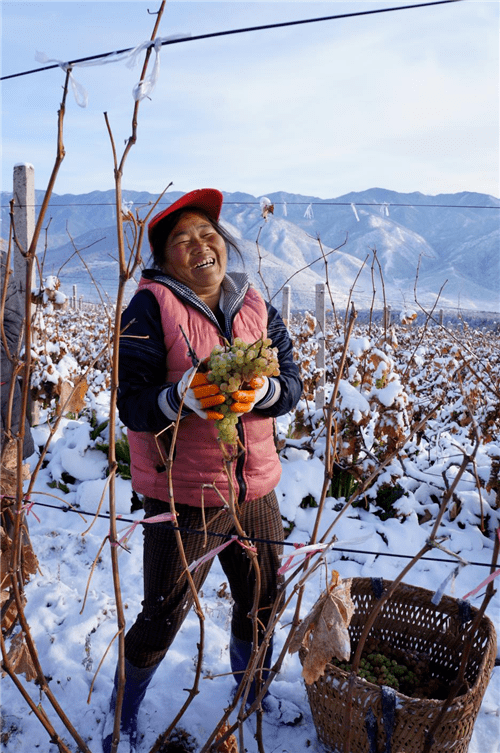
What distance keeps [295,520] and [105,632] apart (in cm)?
147

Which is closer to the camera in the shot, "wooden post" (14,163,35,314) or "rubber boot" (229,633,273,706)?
"rubber boot" (229,633,273,706)

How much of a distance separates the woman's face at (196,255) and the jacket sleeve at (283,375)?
26 centimetres

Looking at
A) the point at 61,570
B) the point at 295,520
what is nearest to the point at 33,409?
the point at 61,570

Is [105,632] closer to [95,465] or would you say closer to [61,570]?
[61,570]

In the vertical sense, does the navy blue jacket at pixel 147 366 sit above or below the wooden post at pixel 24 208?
below

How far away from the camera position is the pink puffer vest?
162cm

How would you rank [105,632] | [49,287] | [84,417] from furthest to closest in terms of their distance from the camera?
[84,417], [49,287], [105,632]

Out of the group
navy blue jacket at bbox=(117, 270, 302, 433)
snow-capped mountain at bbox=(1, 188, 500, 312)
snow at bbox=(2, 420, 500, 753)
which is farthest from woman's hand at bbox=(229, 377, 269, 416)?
snow-capped mountain at bbox=(1, 188, 500, 312)

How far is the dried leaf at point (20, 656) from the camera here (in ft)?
3.83

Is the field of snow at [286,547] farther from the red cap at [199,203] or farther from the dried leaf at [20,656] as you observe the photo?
the red cap at [199,203]

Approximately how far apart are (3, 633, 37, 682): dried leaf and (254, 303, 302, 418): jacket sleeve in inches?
32.9

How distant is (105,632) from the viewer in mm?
2576

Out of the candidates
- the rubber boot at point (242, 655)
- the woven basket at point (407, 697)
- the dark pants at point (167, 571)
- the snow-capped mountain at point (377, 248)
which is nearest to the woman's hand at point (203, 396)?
the dark pants at point (167, 571)

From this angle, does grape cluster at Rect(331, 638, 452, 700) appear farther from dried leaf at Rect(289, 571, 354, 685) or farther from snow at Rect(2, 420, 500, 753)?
dried leaf at Rect(289, 571, 354, 685)
